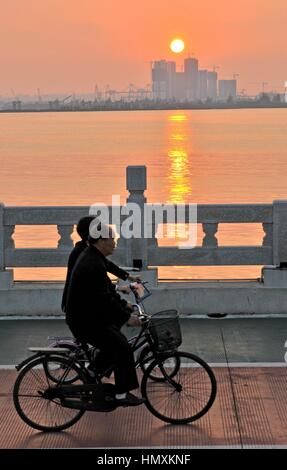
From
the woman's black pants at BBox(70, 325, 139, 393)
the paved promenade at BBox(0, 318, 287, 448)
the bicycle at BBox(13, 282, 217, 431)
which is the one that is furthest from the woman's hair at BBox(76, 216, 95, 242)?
the paved promenade at BBox(0, 318, 287, 448)

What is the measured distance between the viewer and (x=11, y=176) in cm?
8512

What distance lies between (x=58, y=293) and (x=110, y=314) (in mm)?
4522

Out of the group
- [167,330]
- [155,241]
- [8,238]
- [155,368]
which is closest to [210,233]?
[155,241]

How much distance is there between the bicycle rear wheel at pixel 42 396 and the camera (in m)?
8.27

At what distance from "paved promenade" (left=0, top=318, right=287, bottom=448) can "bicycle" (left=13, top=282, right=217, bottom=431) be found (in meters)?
0.13

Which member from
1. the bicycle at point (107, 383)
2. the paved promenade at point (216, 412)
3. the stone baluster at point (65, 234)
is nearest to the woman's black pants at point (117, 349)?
the bicycle at point (107, 383)

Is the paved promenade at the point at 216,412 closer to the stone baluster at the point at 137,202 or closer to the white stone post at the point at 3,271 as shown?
the white stone post at the point at 3,271

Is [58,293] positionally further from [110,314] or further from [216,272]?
[216,272]

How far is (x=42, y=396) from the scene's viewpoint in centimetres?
836

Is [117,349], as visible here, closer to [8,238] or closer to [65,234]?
[65,234]

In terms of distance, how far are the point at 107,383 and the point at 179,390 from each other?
64 cm

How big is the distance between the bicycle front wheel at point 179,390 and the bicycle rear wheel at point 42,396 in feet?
1.98
